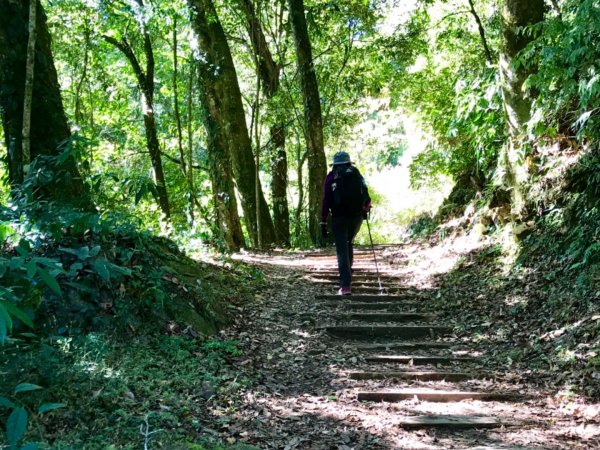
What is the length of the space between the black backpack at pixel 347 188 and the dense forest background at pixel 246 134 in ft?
6.66

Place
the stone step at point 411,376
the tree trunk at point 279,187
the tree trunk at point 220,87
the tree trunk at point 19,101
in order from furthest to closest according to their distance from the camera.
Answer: the tree trunk at point 279,187
the tree trunk at point 220,87
the tree trunk at point 19,101
the stone step at point 411,376

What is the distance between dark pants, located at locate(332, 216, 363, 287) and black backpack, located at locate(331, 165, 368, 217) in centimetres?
22

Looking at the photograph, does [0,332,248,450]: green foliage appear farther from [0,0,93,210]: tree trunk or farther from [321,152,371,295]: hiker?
[321,152,371,295]: hiker

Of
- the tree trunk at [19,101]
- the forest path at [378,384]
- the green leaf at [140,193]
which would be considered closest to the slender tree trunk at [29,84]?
the tree trunk at [19,101]

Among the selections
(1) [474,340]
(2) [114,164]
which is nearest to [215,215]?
(2) [114,164]

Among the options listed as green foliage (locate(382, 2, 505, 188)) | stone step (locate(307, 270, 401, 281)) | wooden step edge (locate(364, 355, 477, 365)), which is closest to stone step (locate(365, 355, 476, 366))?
wooden step edge (locate(364, 355, 477, 365))

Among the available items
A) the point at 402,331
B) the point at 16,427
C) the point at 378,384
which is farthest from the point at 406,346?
the point at 16,427

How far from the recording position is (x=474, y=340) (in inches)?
282

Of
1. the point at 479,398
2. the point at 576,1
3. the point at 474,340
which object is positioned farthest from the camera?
the point at 474,340

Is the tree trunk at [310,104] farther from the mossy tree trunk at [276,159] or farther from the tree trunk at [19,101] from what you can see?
the tree trunk at [19,101]

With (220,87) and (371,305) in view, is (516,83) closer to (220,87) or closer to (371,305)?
(371,305)

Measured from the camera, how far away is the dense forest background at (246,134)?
5301mm

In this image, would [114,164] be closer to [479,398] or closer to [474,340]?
[474,340]

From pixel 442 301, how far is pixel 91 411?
613cm
